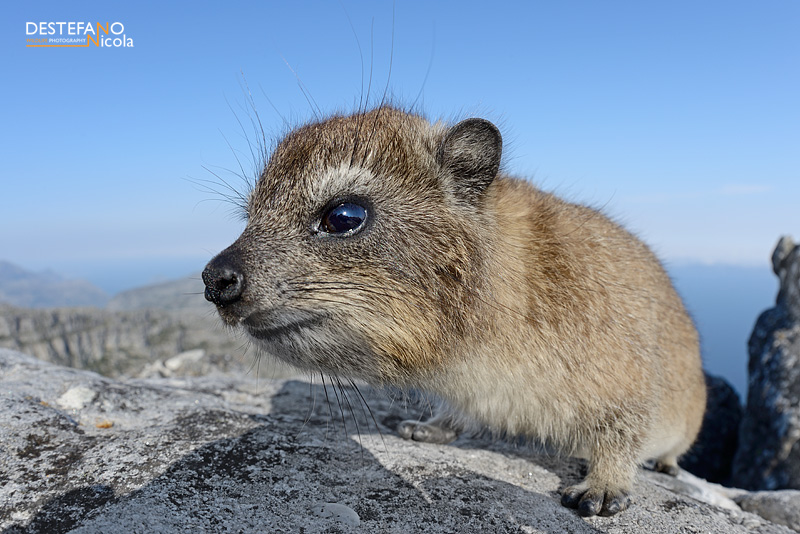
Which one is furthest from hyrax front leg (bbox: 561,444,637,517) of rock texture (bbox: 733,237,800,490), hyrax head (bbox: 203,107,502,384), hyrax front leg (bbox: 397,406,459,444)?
rock texture (bbox: 733,237,800,490)

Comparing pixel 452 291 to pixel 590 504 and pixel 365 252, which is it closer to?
pixel 365 252

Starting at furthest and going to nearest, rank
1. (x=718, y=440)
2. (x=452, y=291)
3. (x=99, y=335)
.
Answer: (x=99, y=335)
(x=718, y=440)
(x=452, y=291)

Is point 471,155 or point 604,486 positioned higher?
point 471,155

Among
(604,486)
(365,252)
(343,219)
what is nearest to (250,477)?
(365,252)

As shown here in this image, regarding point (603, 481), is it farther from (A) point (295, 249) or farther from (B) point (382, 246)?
(A) point (295, 249)

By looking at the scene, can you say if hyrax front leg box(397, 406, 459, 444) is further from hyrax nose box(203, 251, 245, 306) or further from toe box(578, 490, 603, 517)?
hyrax nose box(203, 251, 245, 306)

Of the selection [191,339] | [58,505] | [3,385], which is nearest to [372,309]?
[58,505]
